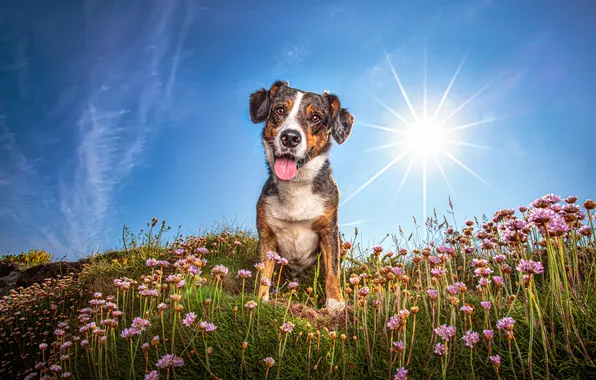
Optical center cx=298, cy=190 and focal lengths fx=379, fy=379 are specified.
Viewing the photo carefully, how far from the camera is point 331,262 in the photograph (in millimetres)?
5473

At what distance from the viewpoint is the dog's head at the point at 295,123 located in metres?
5.06

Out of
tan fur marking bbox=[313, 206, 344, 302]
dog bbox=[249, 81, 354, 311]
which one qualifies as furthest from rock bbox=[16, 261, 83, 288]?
tan fur marking bbox=[313, 206, 344, 302]

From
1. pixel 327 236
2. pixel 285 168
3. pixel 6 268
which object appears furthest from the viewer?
pixel 6 268

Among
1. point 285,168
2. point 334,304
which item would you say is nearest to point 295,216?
point 285,168

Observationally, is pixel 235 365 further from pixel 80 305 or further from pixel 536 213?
pixel 80 305

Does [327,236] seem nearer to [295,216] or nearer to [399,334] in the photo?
[295,216]

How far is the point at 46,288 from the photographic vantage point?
8.59 m

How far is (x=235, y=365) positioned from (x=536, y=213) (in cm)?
258

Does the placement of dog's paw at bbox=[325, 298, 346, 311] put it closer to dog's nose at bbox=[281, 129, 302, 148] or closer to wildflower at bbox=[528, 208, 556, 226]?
dog's nose at bbox=[281, 129, 302, 148]

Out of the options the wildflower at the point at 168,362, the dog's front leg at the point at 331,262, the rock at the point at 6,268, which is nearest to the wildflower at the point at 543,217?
the wildflower at the point at 168,362

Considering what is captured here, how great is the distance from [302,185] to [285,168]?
0.53m

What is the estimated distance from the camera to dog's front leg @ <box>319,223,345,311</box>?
5199 mm

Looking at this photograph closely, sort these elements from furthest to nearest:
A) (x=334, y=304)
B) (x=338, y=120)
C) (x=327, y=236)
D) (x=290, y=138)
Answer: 1. (x=338, y=120)
2. (x=327, y=236)
3. (x=334, y=304)
4. (x=290, y=138)

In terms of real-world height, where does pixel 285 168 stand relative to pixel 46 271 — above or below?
above
